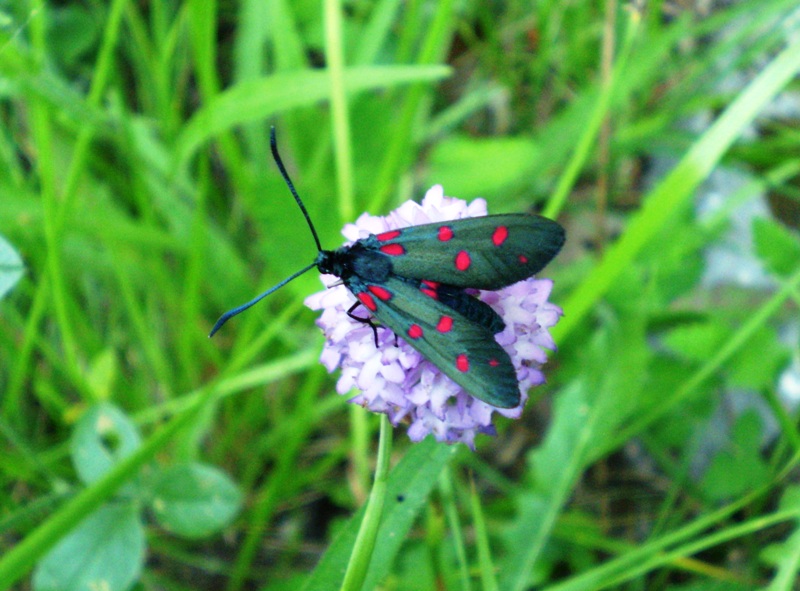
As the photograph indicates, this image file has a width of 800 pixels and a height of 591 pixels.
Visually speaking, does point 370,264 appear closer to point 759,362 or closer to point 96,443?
point 96,443

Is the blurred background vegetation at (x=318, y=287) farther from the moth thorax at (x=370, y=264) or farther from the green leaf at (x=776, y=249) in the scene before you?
the moth thorax at (x=370, y=264)

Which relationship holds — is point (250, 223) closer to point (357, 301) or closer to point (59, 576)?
point (59, 576)

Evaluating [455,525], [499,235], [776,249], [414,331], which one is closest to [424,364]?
[414,331]

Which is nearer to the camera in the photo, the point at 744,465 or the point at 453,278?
the point at 453,278

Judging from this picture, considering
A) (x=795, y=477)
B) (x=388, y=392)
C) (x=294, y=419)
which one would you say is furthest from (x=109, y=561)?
(x=795, y=477)

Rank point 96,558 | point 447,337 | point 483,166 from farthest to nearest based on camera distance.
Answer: point 483,166 → point 96,558 → point 447,337

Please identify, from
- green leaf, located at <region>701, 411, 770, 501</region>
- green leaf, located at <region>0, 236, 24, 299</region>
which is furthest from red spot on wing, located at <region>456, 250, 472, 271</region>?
green leaf, located at <region>701, 411, 770, 501</region>
